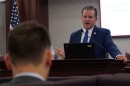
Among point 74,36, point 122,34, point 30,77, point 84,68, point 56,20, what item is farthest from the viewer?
point 56,20

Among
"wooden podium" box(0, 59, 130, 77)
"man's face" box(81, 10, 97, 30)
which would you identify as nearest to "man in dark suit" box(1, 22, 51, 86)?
"wooden podium" box(0, 59, 130, 77)

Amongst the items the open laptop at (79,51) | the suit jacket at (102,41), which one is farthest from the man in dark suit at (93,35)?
the open laptop at (79,51)

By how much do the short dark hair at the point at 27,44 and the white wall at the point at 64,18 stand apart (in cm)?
601

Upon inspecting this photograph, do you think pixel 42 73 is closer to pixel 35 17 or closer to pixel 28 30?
pixel 28 30

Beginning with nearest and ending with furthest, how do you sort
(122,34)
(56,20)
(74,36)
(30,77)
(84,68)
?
1. (30,77)
2. (84,68)
3. (74,36)
4. (122,34)
5. (56,20)

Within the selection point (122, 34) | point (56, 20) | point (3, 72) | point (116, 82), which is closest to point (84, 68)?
point (3, 72)

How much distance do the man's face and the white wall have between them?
9.30 ft

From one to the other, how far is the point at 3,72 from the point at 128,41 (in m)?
4.20

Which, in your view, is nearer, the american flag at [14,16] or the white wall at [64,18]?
the american flag at [14,16]

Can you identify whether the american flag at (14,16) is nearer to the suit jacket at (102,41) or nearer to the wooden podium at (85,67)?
the suit jacket at (102,41)

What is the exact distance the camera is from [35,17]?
6.85 m

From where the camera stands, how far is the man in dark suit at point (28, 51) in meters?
1.16

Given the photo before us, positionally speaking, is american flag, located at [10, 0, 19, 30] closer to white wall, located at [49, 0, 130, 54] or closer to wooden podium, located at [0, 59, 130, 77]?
white wall, located at [49, 0, 130, 54]

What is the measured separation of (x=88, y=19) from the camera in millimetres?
4281
